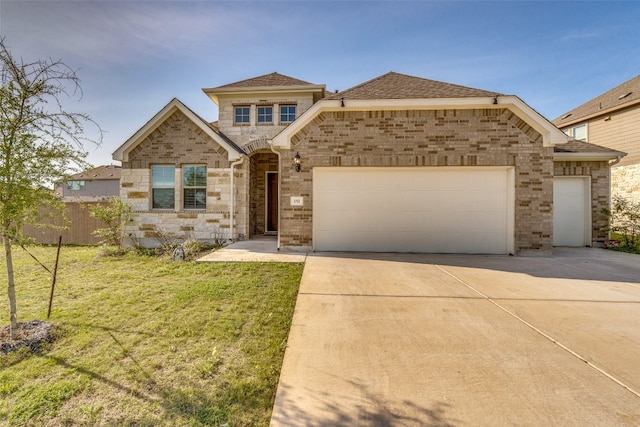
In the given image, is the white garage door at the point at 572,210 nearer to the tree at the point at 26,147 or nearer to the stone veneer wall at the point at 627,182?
the stone veneer wall at the point at 627,182

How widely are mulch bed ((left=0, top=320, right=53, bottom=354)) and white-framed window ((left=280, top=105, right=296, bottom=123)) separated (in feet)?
32.9

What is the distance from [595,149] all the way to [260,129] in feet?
38.8

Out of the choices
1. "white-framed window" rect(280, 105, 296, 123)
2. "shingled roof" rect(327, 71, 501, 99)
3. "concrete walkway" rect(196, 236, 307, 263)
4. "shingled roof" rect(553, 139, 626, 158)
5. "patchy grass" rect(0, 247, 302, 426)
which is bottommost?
"patchy grass" rect(0, 247, 302, 426)

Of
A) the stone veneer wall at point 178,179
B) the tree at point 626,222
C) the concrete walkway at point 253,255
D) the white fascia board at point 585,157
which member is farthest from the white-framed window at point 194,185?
the tree at point 626,222

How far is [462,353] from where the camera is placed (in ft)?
9.64

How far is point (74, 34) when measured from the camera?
6.61 m

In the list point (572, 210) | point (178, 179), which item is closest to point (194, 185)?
point (178, 179)

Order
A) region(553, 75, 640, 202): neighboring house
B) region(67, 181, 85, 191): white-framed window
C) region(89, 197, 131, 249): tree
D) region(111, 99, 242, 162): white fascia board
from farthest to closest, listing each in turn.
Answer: region(553, 75, 640, 202): neighboring house < region(111, 99, 242, 162): white fascia board < region(89, 197, 131, 249): tree < region(67, 181, 85, 191): white-framed window

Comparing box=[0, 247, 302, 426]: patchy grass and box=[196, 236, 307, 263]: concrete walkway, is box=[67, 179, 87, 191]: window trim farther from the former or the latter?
box=[196, 236, 307, 263]: concrete walkway

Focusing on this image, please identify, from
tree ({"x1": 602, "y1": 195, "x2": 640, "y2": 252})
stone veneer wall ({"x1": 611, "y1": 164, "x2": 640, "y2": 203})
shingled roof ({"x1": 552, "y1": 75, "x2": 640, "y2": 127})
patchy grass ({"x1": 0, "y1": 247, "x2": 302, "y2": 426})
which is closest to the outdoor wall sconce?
patchy grass ({"x1": 0, "y1": 247, "x2": 302, "y2": 426})

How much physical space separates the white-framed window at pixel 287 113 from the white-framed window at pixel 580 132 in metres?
15.3

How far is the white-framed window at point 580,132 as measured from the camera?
1511 centimetres

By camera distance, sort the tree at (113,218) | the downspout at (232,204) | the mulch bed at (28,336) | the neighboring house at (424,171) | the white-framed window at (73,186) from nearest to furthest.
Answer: the mulch bed at (28,336) < the white-framed window at (73,186) < the neighboring house at (424,171) < the tree at (113,218) < the downspout at (232,204)

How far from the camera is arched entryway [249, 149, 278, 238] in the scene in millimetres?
11820
